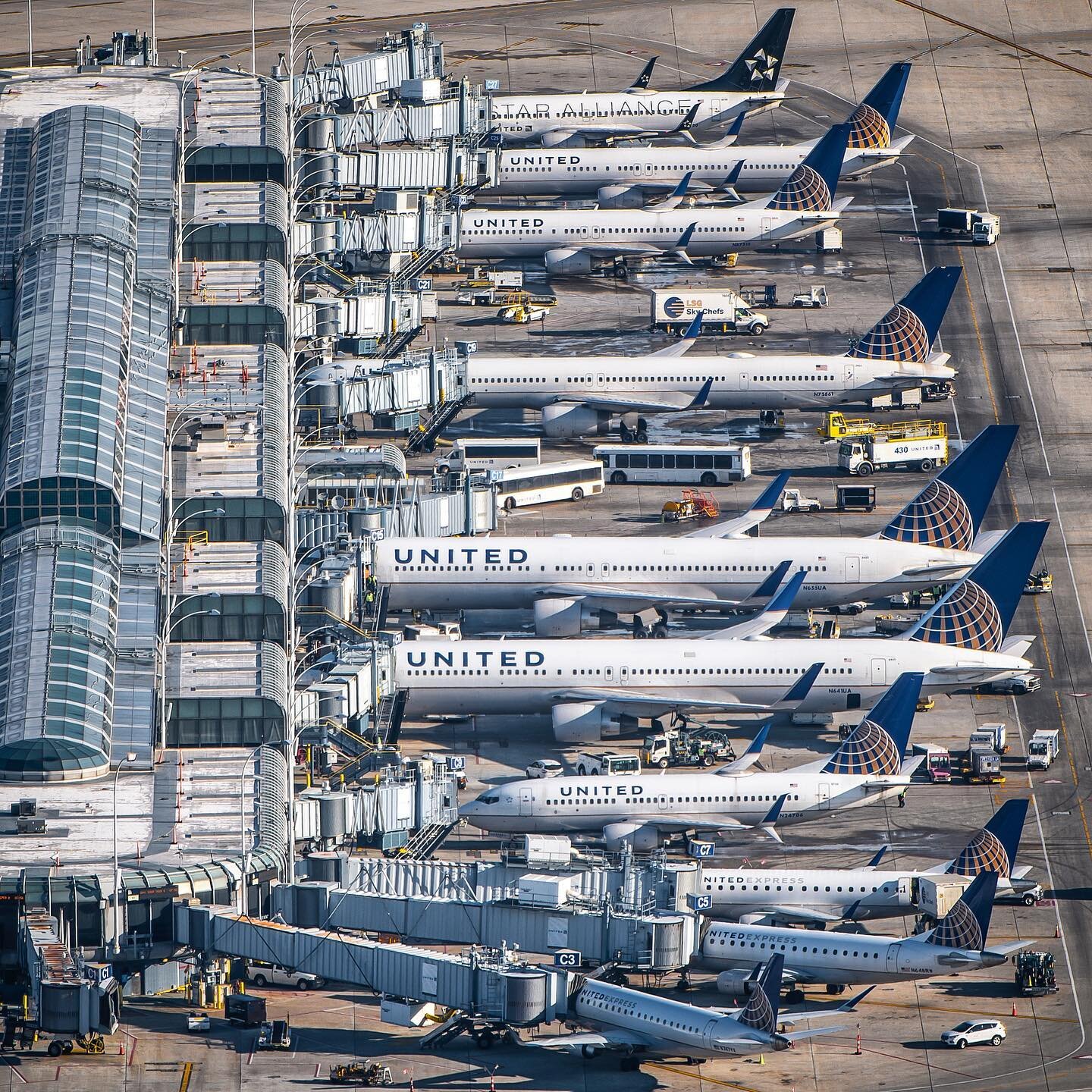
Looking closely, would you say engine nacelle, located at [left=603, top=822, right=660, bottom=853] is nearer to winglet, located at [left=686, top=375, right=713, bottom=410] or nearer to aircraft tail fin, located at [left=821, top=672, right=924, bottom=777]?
aircraft tail fin, located at [left=821, top=672, right=924, bottom=777]

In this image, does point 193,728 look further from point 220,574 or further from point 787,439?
point 787,439

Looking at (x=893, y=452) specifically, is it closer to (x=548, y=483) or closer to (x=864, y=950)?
(x=548, y=483)

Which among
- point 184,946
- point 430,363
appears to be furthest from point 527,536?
point 184,946

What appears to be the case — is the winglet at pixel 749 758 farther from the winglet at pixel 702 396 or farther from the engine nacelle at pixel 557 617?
the winglet at pixel 702 396

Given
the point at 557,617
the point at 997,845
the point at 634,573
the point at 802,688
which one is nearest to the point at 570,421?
the point at 634,573

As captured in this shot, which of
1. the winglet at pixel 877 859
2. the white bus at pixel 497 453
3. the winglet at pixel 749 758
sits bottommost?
the winglet at pixel 877 859

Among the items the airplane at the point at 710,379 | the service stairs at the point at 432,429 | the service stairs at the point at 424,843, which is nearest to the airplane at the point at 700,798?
the service stairs at the point at 424,843
